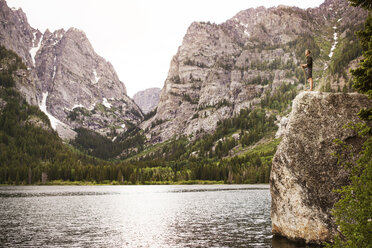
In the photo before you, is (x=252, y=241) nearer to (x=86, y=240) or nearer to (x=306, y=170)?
(x=306, y=170)

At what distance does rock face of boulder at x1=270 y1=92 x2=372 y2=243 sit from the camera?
27828mm

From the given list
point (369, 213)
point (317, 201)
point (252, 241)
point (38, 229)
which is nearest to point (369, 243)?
point (369, 213)

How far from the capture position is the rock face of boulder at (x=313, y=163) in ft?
91.3

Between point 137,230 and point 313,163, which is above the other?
point 313,163

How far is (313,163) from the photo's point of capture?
29000mm

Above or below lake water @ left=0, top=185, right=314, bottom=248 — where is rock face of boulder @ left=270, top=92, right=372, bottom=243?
above

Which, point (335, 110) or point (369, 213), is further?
point (335, 110)

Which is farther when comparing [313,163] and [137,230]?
[137,230]

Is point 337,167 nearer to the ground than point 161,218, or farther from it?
farther from it

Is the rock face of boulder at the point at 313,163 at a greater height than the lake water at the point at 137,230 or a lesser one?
greater

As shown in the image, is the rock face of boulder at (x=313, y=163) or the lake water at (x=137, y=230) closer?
the rock face of boulder at (x=313, y=163)

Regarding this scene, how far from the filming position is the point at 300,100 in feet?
103

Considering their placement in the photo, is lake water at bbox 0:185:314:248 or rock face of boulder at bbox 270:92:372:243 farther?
lake water at bbox 0:185:314:248

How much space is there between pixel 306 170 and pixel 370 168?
1421cm
